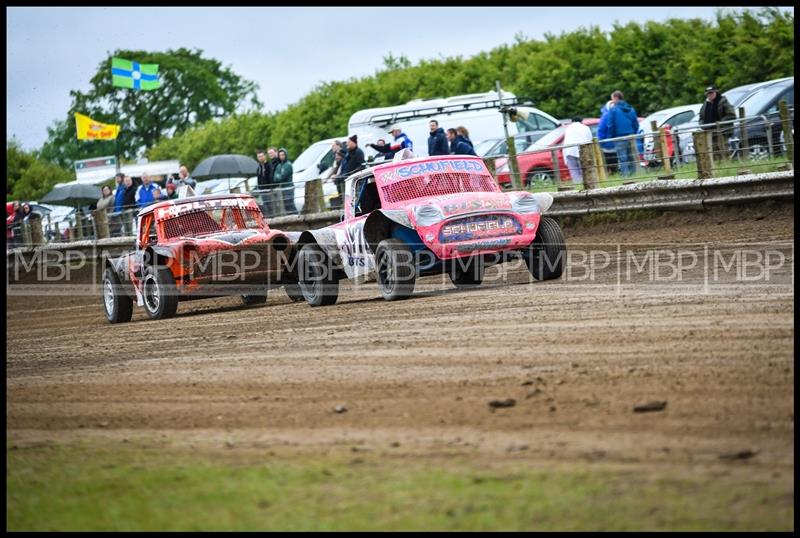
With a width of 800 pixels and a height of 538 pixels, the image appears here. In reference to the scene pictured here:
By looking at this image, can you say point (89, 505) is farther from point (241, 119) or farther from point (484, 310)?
point (241, 119)

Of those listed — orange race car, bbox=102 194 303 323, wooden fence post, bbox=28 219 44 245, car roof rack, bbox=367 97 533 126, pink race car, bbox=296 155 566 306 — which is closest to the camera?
pink race car, bbox=296 155 566 306

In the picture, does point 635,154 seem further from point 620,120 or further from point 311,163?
point 311,163

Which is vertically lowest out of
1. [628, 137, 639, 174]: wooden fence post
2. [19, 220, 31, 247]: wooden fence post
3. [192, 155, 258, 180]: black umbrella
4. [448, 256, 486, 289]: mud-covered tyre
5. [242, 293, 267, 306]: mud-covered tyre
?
[242, 293, 267, 306]: mud-covered tyre

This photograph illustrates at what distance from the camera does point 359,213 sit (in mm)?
15062

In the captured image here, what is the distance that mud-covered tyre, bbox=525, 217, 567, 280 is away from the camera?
1420 cm

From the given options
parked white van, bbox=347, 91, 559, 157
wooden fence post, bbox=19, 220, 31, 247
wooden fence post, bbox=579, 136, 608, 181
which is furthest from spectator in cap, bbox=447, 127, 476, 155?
wooden fence post, bbox=19, 220, 31, 247

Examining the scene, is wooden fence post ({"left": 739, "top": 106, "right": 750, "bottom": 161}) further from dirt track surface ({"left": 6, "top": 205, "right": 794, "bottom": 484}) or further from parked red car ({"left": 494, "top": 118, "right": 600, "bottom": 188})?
dirt track surface ({"left": 6, "top": 205, "right": 794, "bottom": 484})

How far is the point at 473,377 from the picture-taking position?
27.0 feet

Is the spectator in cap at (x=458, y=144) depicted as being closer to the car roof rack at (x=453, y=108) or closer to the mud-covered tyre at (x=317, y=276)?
the mud-covered tyre at (x=317, y=276)

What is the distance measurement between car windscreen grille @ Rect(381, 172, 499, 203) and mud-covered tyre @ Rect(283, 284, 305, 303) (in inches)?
99.0

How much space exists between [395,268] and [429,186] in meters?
1.35

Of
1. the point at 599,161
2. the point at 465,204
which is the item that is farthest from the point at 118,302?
the point at 599,161

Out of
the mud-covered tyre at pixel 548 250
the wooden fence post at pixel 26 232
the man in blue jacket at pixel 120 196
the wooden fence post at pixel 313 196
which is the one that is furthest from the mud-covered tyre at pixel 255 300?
the wooden fence post at pixel 26 232

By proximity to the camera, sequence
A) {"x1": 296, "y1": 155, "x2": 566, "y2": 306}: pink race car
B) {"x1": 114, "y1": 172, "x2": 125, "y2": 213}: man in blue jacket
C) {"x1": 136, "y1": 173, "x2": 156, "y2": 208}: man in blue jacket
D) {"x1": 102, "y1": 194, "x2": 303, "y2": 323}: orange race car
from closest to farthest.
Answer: {"x1": 296, "y1": 155, "x2": 566, "y2": 306}: pink race car → {"x1": 102, "y1": 194, "x2": 303, "y2": 323}: orange race car → {"x1": 136, "y1": 173, "x2": 156, "y2": 208}: man in blue jacket → {"x1": 114, "y1": 172, "x2": 125, "y2": 213}: man in blue jacket
